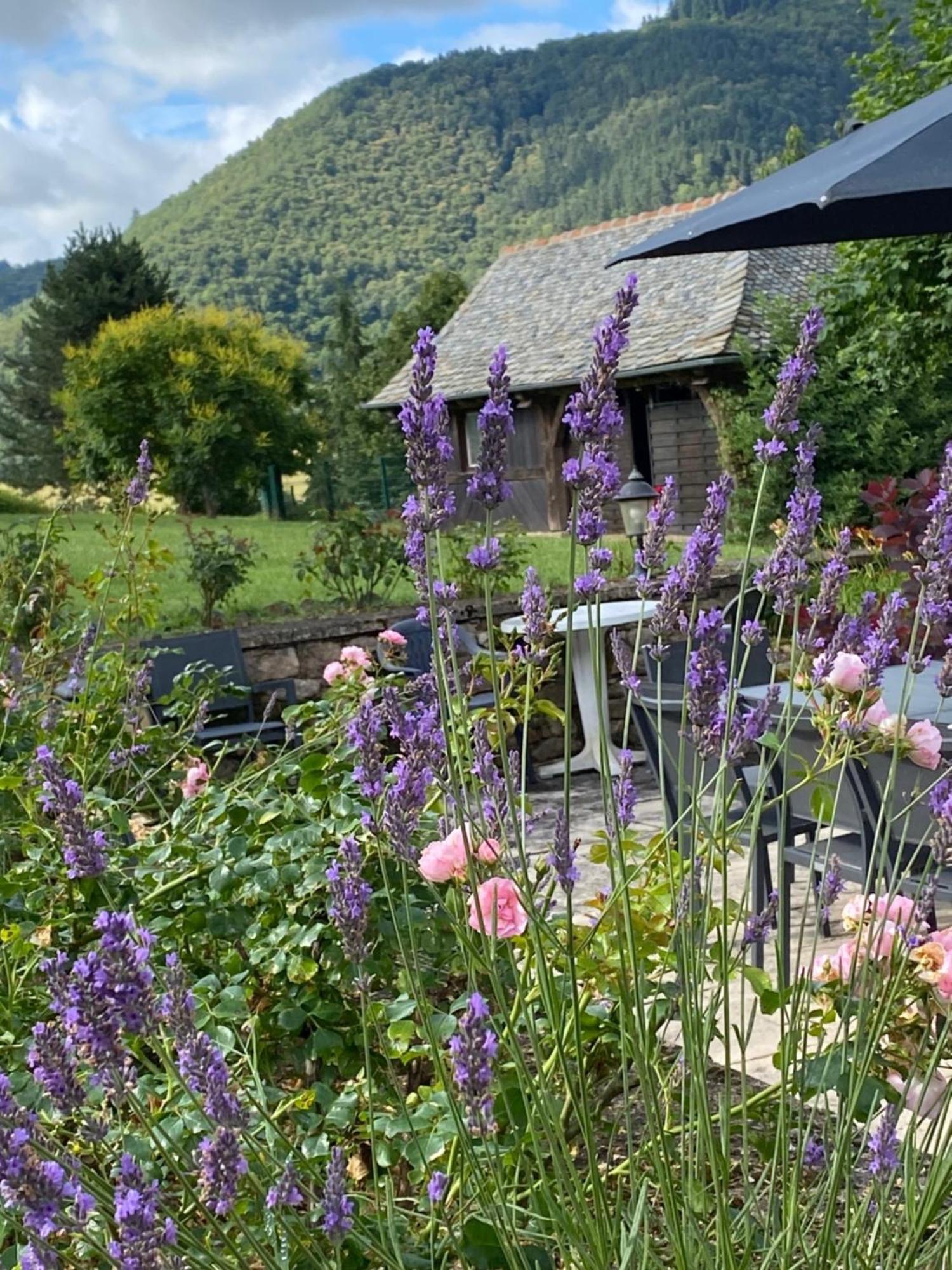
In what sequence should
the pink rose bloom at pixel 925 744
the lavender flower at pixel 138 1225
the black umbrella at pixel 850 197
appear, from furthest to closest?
the black umbrella at pixel 850 197, the pink rose bloom at pixel 925 744, the lavender flower at pixel 138 1225

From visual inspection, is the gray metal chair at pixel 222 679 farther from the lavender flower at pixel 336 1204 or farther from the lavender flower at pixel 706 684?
the lavender flower at pixel 336 1204

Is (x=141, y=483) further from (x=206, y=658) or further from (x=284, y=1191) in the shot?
(x=206, y=658)

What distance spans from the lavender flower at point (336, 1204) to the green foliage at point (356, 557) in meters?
6.60

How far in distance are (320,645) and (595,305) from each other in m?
16.3

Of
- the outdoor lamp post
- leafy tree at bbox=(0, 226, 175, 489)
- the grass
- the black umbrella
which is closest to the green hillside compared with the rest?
leafy tree at bbox=(0, 226, 175, 489)

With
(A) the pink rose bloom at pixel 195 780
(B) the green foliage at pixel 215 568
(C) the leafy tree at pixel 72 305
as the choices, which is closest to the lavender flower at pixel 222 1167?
(A) the pink rose bloom at pixel 195 780

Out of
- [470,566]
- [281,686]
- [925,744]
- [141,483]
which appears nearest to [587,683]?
[470,566]

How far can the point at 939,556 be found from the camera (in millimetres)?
1559

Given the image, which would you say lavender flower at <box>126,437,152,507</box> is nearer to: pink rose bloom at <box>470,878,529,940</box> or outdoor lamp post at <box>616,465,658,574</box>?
pink rose bloom at <box>470,878,529,940</box>

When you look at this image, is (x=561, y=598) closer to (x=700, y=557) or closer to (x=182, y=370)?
(x=700, y=557)

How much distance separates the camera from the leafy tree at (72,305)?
34.9 metres

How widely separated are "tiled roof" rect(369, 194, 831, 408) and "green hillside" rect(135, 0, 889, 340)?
43654 millimetres

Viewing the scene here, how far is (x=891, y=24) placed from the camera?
1198 centimetres

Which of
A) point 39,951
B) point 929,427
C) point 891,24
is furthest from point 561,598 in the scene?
point 929,427
